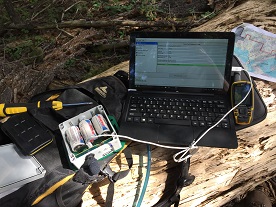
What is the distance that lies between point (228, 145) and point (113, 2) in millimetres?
3097

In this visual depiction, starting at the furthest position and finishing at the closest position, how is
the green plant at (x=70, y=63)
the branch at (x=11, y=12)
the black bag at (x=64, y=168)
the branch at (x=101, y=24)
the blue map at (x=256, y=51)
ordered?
the branch at (x=11, y=12)
the branch at (x=101, y=24)
the green plant at (x=70, y=63)
the blue map at (x=256, y=51)
the black bag at (x=64, y=168)

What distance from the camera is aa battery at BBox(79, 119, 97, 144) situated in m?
1.07

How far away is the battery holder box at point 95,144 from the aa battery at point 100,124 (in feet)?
0.08

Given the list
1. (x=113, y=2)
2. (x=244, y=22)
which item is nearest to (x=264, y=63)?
(x=244, y=22)

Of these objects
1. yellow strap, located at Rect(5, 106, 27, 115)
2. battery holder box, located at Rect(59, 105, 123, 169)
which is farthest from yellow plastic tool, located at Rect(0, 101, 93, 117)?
battery holder box, located at Rect(59, 105, 123, 169)

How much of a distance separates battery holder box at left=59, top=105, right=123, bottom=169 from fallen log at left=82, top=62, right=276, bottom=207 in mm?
→ 154

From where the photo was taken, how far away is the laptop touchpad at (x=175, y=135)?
1162mm

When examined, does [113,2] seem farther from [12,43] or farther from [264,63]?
[264,63]

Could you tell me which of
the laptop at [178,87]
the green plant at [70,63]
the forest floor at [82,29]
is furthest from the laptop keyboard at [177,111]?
the green plant at [70,63]

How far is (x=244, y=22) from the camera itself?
193cm

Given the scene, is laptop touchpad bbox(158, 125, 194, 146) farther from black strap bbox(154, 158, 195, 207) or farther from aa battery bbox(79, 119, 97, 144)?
aa battery bbox(79, 119, 97, 144)

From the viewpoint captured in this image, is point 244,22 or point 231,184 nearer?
point 231,184

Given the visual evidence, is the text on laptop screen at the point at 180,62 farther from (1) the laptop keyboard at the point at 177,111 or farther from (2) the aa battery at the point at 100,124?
(2) the aa battery at the point at 100,124

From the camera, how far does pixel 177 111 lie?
1.26 metres
